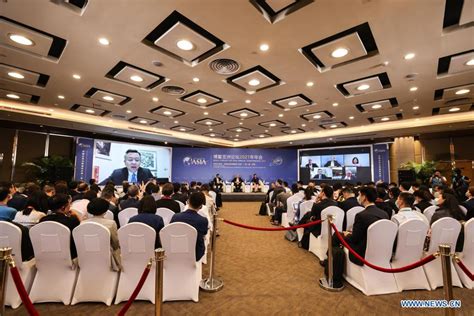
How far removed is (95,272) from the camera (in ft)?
8.89

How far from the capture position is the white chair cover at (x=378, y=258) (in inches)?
112

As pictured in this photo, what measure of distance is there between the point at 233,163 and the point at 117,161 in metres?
7.20

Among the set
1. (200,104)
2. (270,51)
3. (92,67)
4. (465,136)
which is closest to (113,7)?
(92,67)

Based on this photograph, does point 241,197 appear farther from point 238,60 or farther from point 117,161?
point 238,60

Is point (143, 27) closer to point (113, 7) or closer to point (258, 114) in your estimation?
point (113, 7)

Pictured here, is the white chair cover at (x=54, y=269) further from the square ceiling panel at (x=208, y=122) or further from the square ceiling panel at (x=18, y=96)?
the square ceiling panel at (x=208, y=122)

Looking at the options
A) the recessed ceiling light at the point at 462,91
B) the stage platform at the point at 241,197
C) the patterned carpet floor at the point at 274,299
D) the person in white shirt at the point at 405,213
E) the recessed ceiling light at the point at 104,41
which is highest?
the recessed ceiling light at the point at 104,41

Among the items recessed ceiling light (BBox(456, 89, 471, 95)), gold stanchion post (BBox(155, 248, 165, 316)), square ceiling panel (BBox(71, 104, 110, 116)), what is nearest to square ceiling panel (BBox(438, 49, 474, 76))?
recessed ceiling light (BBox(456, 89, 471, 95))

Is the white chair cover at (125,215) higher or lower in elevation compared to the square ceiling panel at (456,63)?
lower

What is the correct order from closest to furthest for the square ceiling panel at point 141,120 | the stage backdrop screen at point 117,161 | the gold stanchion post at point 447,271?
the gold stanchion post at point 447,271 < the square ceiling panel at point 141,120 < the stage backdrop screen at point 117,161

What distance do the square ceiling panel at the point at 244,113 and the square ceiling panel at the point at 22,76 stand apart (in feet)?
18.8

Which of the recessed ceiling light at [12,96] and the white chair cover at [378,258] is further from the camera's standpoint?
the recessed ceiling light at [12,96]

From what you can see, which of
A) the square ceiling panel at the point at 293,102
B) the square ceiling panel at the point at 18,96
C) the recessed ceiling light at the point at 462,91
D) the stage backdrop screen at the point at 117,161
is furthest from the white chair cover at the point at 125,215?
the recessed ceiling light at the point at 462,91

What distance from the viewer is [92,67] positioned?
17.3 feet
